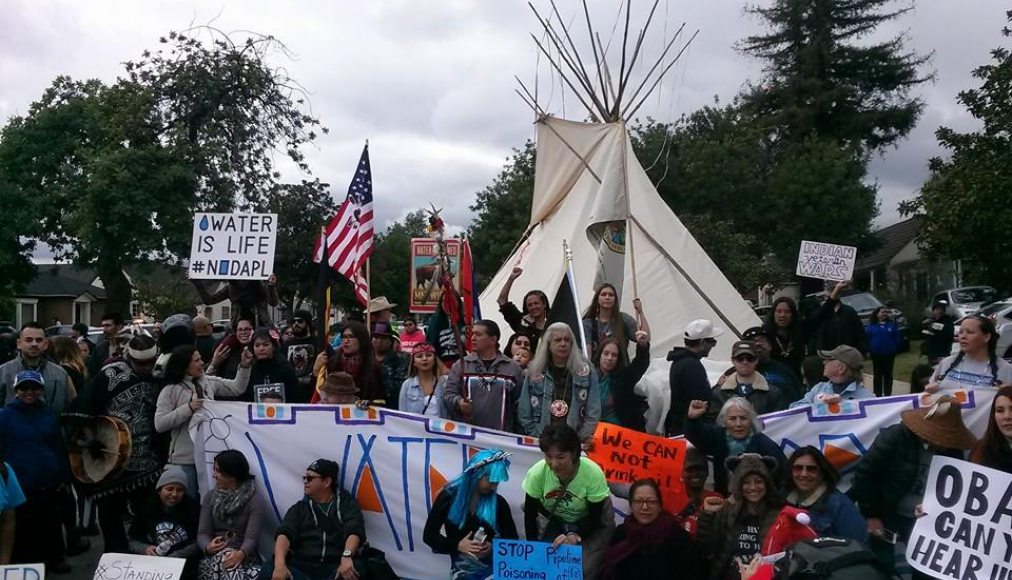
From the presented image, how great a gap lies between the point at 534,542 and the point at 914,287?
3611cm

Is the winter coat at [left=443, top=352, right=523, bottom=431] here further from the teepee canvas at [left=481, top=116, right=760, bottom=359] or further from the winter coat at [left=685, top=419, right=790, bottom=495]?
the teepee canvas at [left=481, top=116, right=760, bottom=359]

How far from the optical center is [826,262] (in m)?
11.1

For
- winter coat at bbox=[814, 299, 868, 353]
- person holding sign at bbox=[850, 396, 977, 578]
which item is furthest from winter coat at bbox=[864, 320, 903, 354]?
person holding sign at bbox=[850, 396, 977, 578]

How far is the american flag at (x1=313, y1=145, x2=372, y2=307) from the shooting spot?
10109 mm

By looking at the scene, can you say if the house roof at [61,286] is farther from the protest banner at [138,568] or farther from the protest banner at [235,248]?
the protest banner at [138,568]

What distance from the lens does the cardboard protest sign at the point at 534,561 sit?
18.8 feet

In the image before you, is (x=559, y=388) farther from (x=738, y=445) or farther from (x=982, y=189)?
(x=982, y=189)

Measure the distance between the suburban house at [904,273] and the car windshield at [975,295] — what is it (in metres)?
1.36

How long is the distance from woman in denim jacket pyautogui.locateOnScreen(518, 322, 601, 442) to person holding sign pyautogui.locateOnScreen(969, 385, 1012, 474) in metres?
2.54

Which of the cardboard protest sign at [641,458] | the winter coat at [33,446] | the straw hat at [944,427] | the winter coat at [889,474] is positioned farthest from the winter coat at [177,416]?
the straw hat at [944,427]

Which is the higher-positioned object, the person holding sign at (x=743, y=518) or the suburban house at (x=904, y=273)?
the suburban house at (x=904, y=273)

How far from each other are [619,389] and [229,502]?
2.86m

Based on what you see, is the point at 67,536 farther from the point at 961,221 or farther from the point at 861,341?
the point at 961,221

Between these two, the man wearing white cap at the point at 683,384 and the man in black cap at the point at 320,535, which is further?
the man wearing white cap at the point at 683,384
